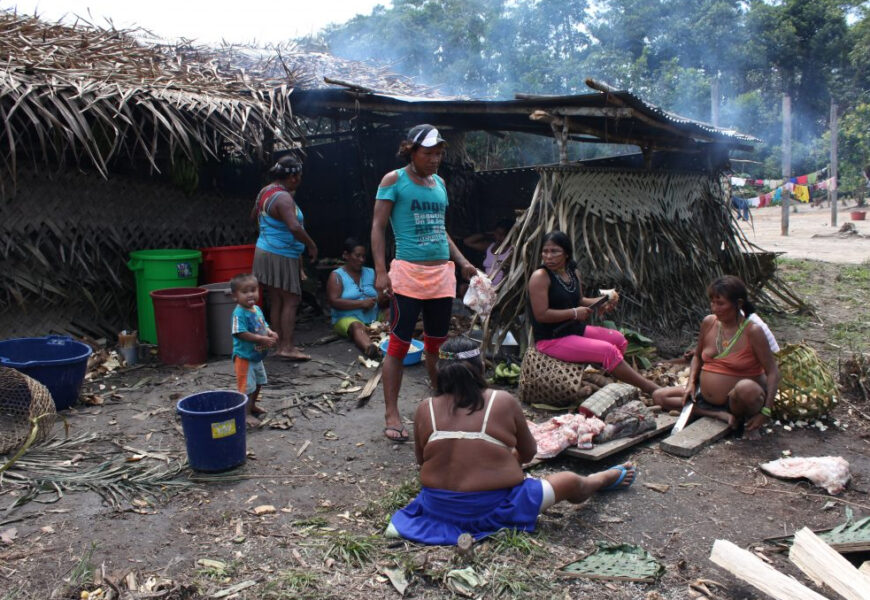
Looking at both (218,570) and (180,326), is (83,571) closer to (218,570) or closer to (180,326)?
(218,570)

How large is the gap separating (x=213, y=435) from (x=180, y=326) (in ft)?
8.49

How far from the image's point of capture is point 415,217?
178 inches

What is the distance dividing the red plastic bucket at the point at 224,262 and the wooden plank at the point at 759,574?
17.8 feet

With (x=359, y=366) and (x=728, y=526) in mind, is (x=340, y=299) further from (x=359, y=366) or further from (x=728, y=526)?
(x=728, y=526)

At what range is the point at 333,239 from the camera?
10195 millimetres

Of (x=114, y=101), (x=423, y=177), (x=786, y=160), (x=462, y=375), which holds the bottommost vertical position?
(x=462, y=375)

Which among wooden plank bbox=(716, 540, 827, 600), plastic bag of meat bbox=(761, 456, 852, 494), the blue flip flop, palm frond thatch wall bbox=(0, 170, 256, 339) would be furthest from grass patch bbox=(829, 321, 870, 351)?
palm frond thatch wall bbox=(0, 170, 256, 339)

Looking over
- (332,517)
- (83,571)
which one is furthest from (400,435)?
(83,571)

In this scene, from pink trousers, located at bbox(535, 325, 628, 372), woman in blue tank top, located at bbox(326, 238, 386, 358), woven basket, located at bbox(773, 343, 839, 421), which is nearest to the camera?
woven basket, located at bbox(773, 343, 839, 421)

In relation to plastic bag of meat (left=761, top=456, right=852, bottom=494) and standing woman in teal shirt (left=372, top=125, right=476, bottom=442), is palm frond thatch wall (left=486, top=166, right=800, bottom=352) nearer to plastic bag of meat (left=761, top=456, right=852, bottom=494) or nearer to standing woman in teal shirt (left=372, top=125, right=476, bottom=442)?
standing woman in teal shirt (left=372, top=125, right=476, bottom=442)

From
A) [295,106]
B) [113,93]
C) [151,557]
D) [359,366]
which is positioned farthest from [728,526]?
[295,106]

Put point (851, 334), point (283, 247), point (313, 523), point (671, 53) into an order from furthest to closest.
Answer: point (671, 53) < point (851, 334) < point (283, 247) < point (313, 523)

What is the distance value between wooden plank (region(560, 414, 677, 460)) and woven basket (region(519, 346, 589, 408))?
0.62 metres

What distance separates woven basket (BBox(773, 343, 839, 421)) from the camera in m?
4.79
